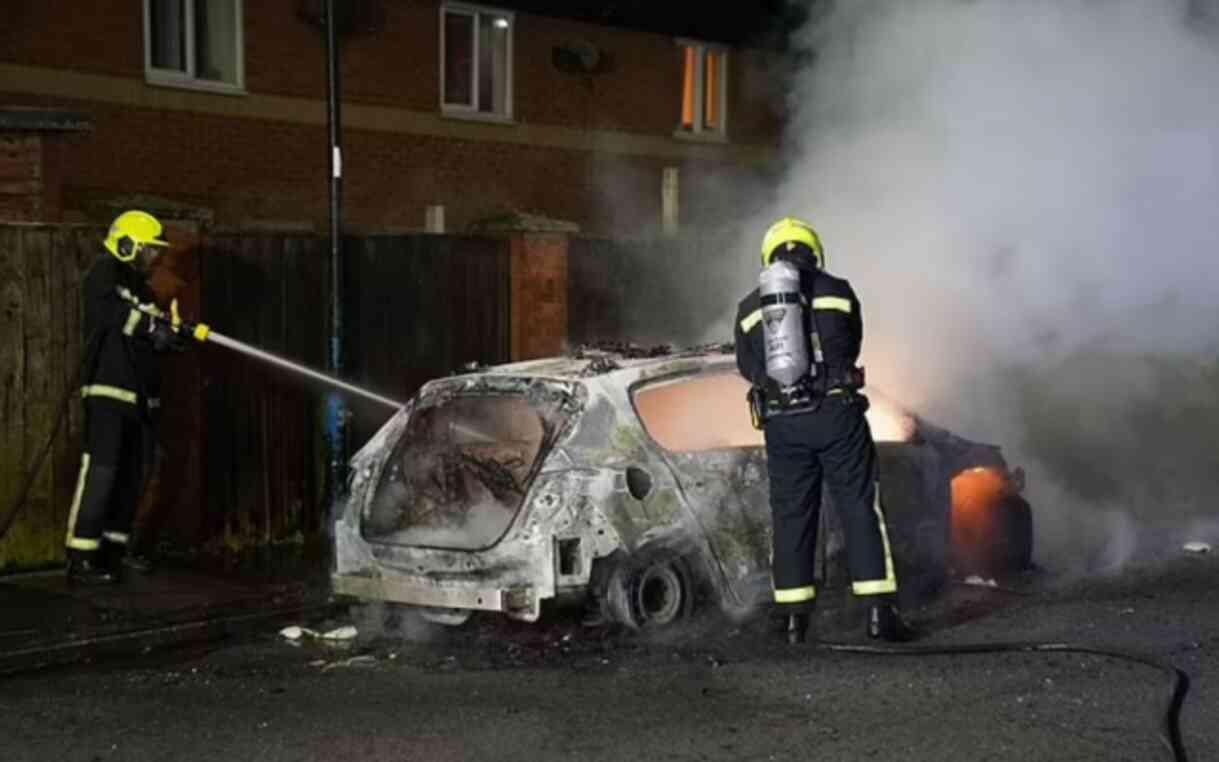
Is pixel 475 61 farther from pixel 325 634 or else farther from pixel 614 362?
pixel 325 634

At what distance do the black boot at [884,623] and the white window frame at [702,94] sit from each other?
13.7 m

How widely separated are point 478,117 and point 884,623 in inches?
468

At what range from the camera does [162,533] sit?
32.9 feet

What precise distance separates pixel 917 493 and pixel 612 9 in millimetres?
12062

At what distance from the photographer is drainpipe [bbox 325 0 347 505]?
387 inches

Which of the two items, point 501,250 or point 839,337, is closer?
point 839,337

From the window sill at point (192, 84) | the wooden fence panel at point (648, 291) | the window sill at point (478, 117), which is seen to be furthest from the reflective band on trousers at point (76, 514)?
the window sill at point (478, 117)

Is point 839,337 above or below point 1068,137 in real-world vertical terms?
below

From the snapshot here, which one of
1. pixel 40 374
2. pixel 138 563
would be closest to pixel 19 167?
pixel 40 374

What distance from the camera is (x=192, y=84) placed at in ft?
50.4

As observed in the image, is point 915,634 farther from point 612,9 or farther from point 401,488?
point 612,9

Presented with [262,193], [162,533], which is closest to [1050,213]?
[162,533]

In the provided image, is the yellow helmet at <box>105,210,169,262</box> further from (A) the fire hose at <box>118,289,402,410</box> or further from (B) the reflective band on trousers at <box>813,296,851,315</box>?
(B) the reflective band on trousers at <box>813,296,851,315</box>

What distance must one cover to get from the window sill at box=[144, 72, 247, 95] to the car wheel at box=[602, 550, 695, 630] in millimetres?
9612
